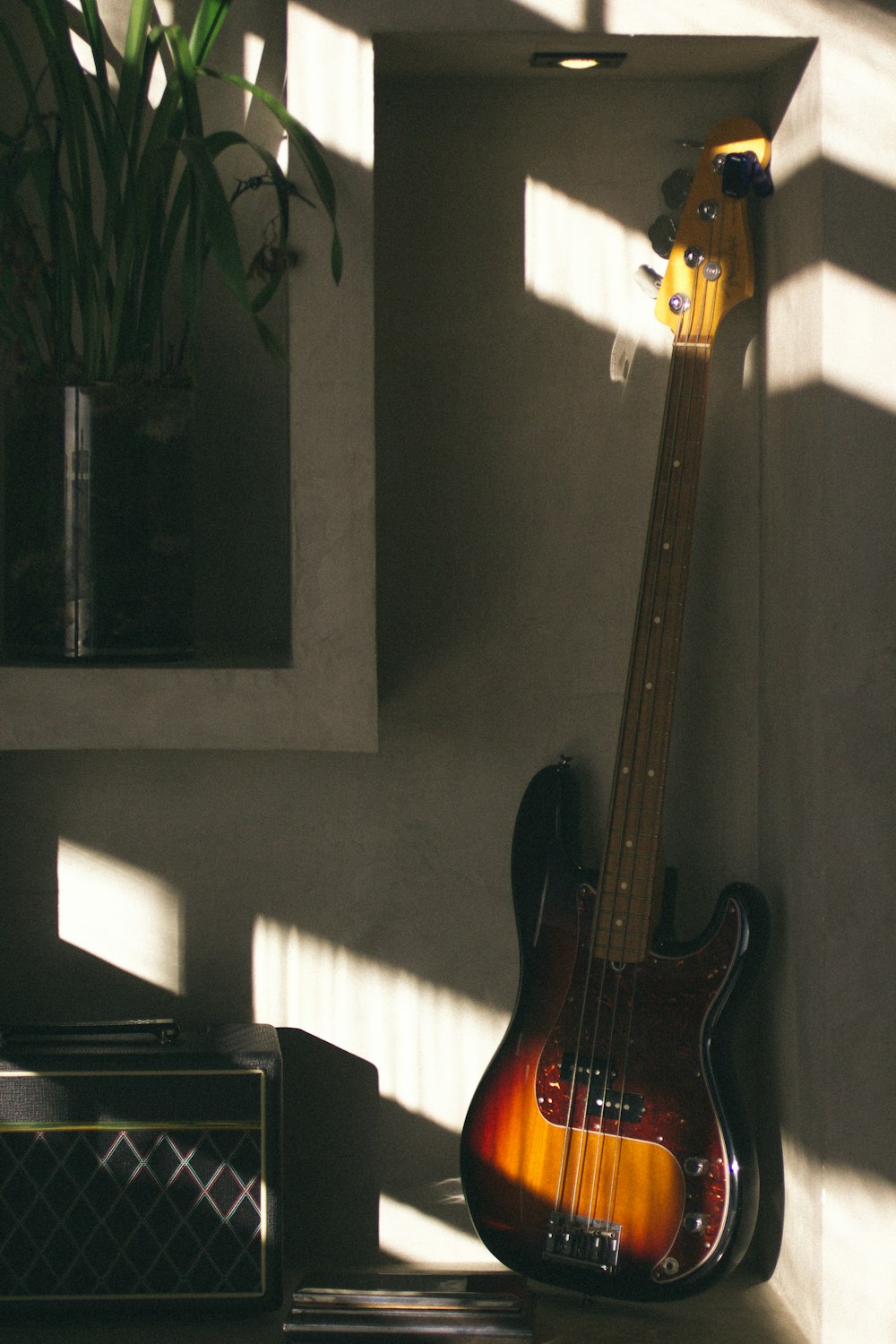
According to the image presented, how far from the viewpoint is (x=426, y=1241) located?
1.96 meters

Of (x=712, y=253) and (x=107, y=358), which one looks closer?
(x=107, y=358)

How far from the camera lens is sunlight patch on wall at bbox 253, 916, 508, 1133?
1977mm

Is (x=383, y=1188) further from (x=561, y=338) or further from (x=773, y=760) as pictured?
(x=561, y=338)

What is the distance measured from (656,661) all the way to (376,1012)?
70cm

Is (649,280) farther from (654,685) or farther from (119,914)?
(119,914)

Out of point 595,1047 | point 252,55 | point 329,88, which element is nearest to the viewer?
point 329,88

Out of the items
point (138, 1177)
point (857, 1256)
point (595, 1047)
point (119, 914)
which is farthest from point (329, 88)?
point (857, 1256)

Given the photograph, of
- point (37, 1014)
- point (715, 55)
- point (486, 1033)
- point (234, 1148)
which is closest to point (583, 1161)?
point (486, 1033)

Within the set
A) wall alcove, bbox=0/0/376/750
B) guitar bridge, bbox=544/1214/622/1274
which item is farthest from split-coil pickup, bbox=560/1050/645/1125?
wall alcove, bbox=0/0/376/750

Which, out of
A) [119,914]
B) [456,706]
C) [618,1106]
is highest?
[456,706]

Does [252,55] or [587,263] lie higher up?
[252,55]

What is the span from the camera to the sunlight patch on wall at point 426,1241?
196 cm

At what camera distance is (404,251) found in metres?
1.95

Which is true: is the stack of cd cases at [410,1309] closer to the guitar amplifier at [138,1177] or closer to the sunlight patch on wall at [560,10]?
the guitar amplifier at [138,1177]
